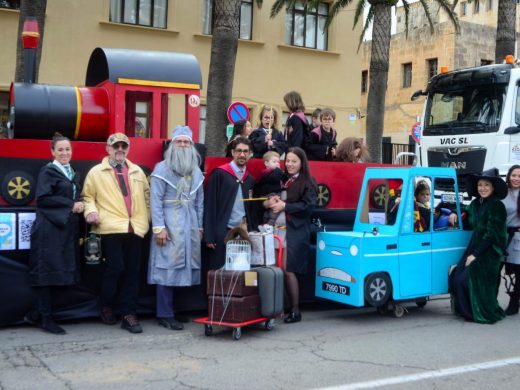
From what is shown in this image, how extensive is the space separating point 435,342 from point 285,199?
6.84 ft

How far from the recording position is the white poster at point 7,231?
631 cm

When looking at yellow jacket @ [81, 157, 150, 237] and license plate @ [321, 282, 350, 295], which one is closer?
yellow jacket @ [81, 157, 150, 237]

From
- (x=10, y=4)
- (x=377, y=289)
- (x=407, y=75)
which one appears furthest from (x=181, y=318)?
(x=407, y=75)

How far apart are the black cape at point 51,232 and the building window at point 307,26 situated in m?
16.3

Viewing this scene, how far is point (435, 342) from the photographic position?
21.0 ft

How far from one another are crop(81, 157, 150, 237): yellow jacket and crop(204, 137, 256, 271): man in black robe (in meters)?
0.69

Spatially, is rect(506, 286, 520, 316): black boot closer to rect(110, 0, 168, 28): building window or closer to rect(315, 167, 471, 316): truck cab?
rect(315, 167, 471, 316): truck cab

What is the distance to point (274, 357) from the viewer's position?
574 cm

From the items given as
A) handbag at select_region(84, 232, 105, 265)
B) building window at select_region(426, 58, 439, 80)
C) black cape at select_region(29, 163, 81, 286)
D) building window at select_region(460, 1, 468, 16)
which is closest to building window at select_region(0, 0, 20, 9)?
black cape at select_region(29, 163, 81, 286)

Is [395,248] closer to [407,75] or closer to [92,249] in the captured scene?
[92,249]

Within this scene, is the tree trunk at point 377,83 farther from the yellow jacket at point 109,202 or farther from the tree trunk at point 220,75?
the yellow jacket at point 109,202

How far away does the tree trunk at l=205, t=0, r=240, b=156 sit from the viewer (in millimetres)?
12922

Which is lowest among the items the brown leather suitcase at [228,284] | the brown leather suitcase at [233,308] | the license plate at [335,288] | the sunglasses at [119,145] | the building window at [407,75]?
the brown leather suitcase at [233,308]

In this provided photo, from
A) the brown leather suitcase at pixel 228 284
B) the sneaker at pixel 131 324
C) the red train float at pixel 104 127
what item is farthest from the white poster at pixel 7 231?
the brown leather suitcase at pixel 228 284
